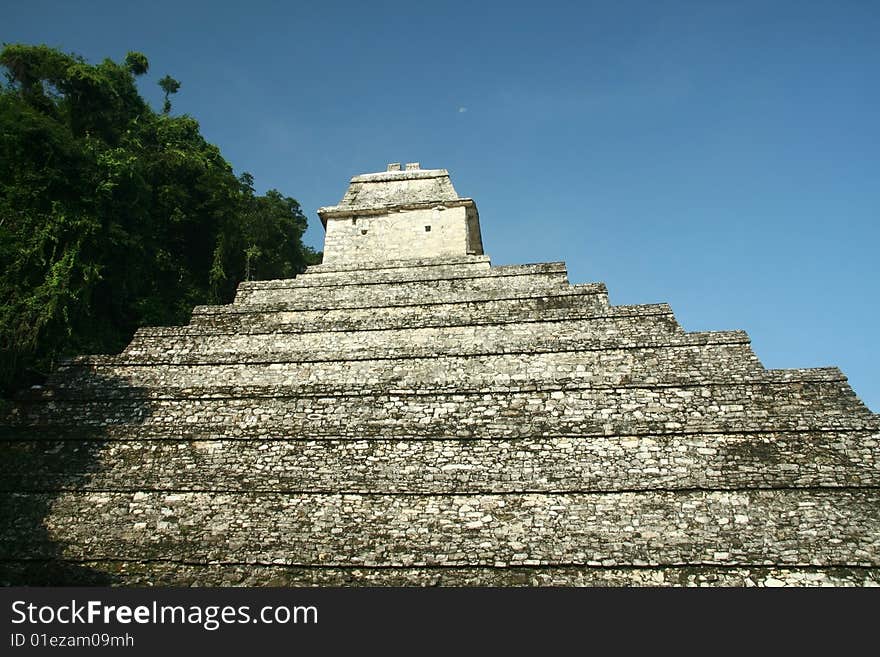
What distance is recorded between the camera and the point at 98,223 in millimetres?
12766

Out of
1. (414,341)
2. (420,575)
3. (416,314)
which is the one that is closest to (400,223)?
(416,314)

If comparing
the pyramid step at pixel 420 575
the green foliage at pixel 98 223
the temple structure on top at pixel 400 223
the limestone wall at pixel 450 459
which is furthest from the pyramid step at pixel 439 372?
the temple structure on top at pixel 400 223

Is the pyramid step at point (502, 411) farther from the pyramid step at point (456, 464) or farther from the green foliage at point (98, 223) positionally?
the green foliage at point (98, 223)

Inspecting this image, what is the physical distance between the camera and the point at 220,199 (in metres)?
17.9

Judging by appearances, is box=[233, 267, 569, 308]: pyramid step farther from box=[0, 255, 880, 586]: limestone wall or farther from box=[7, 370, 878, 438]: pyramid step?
box=[7, 370, 878, 438]: pyramid step

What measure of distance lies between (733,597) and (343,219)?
12.7 m

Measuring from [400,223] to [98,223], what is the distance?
6.96 m

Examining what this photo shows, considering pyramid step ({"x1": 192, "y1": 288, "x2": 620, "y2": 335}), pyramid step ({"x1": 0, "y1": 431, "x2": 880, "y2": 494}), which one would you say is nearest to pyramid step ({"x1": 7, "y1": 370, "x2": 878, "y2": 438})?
pyramid step ({"x1": 0, "y1": 431, "x2": 880, "y2": 494})

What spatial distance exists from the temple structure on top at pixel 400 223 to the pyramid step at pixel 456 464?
7228mm

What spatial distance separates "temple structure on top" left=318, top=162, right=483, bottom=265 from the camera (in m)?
15.1

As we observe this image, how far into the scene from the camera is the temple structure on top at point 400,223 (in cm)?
1507

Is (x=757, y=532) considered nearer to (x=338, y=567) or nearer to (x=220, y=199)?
(x=338, y=567)

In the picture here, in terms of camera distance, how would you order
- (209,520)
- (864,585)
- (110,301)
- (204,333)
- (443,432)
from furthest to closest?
1. (110,301)
2. (204,333)
3. (443,432)
4. (209,520)
5. (864,585)

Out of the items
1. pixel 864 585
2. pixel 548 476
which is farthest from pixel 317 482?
pixel 864 585
